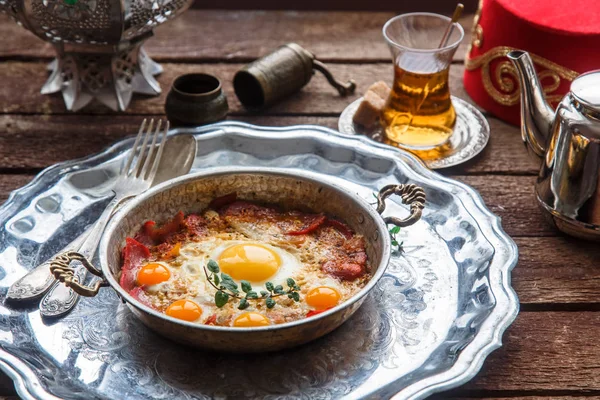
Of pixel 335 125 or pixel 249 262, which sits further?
pixel 335 125

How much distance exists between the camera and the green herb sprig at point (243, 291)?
5.34 feet

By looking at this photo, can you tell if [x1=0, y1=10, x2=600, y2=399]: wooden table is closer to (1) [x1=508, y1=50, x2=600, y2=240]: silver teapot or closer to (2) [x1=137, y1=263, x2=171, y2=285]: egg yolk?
(1) [x1=508, y1=50, x2=600, y2=240]: silver teapot

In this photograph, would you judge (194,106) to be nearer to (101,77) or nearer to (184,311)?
(101,77)

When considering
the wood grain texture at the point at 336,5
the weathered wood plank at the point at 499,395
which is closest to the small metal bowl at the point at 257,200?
the weathered wood plank at the point at 499,395

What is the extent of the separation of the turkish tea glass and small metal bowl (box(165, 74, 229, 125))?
1.62ft

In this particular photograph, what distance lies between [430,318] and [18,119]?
1.50 m

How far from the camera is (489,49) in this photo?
8.24ft

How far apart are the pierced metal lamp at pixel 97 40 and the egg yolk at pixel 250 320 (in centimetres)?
114

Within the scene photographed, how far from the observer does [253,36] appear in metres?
3.05

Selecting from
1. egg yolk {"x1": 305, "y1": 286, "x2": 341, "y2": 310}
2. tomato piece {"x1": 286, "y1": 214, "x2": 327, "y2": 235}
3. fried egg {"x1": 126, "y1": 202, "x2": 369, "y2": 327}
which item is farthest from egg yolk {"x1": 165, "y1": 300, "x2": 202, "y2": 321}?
tomato piece {"x1": 286, "y1": 214, "x2": 327, "y2": 235}

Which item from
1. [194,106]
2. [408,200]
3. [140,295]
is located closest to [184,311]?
[140,295]

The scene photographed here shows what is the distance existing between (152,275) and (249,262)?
0.68ft

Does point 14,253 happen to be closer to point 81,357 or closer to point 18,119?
point 81,357

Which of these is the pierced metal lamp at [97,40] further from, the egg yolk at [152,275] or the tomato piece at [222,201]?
the egg yolk at [152,275]
